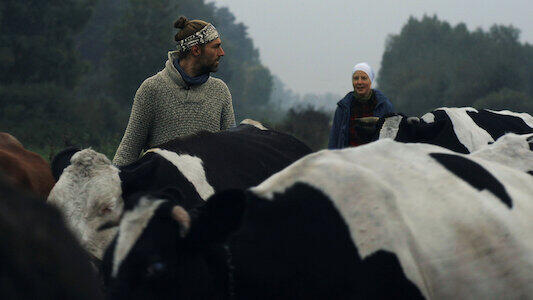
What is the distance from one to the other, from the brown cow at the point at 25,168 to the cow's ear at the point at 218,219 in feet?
11.6

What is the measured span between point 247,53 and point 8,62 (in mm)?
109766

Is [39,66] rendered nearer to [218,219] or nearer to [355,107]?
[355,107]

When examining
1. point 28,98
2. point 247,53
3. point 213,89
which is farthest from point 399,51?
point 213,89

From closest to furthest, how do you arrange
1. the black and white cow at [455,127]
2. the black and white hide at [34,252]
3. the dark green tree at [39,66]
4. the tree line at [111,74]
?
the black and white hide at [34,252] < the black and white cow at [455,127] < the dark green tree at [39,66] < the tree line at [111,74]

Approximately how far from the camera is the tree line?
3691 cm

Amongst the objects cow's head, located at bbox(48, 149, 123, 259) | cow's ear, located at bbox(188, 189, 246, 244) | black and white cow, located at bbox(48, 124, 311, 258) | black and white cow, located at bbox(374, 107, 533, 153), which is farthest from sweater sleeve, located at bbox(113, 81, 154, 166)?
cow's ear, located at bbox(188, 189, 246, 244)

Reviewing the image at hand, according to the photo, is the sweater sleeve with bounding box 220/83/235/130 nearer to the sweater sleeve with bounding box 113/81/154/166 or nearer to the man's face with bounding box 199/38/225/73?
the man's face with bounding box 199/38/225/73

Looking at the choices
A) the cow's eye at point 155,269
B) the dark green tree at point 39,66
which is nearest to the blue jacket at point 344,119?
the cow's eye at point 155,269

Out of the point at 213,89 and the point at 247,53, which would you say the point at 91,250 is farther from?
the point at 247,53

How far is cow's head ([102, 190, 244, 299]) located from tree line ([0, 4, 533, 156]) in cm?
1328

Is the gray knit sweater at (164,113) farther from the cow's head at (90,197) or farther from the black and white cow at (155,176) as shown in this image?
the cow's head at (90,197)

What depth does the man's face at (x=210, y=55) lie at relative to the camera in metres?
6.10

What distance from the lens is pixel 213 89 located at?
6.32 meters

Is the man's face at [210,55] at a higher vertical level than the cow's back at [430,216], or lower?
higher
